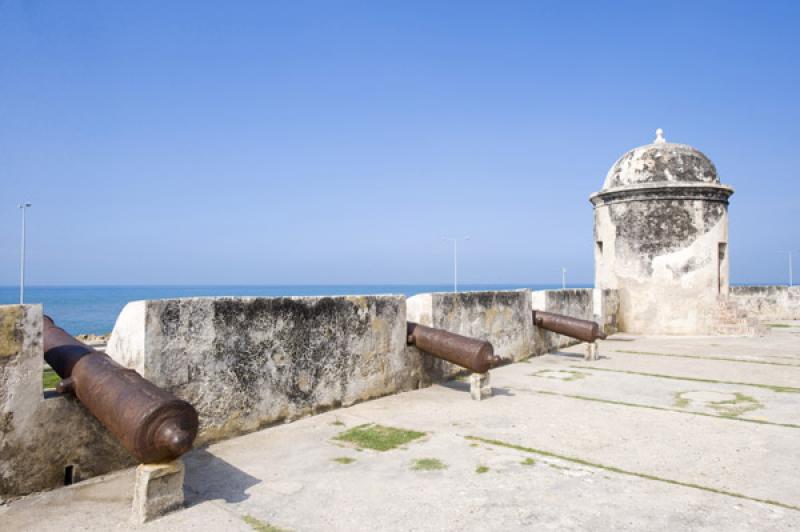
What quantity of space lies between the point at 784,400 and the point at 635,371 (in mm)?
2065

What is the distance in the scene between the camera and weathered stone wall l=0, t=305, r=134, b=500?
121 inches

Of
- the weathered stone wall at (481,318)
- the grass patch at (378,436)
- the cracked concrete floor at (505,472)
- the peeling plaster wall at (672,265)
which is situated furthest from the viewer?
the peeling plaster wall at (672,265)

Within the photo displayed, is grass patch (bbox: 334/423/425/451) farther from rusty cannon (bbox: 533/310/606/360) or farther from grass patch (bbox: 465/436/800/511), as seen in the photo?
rusty cannon (bbox: 533/310/606/360)

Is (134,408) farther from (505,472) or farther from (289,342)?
(505,472)

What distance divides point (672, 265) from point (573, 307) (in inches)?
143

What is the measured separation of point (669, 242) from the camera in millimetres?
12906

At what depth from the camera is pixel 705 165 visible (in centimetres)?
1332

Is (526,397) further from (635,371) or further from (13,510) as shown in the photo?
(13,510)

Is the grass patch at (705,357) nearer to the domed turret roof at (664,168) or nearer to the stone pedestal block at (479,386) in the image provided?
the stone pedestal block at (479,386)

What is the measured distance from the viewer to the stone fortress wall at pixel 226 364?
3.14m

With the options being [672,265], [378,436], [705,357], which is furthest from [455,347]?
[672,265]

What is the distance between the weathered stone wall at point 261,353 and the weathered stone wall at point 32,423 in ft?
1.83

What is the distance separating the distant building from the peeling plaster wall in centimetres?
2

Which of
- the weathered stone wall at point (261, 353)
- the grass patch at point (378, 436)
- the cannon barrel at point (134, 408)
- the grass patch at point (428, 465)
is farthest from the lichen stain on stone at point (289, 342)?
the grass patch at point (428, 465)
